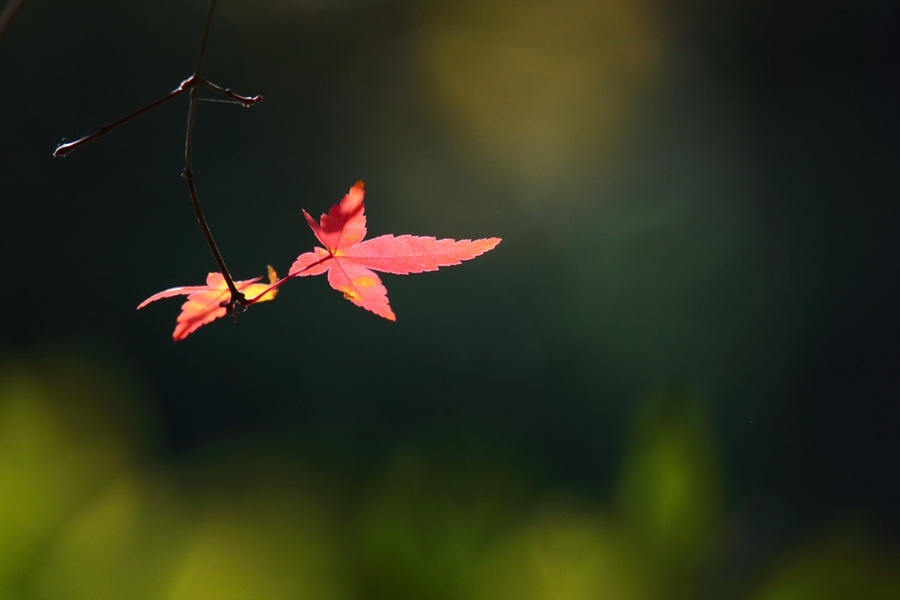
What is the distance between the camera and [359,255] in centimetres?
66

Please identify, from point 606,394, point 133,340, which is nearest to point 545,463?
point 606,394

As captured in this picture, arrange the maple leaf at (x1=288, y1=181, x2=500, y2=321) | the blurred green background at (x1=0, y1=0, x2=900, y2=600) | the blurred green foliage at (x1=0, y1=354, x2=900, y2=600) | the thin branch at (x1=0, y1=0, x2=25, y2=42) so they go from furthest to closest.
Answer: the blurred green background at (x1=0, y1=0, x2=900, y2=600)
the blurred green foliage at (x1=0, y1=354, x2=900, y2=600)
the maple leaf at (x1=288, y1=181, x2=500, y2=321)
the thin branch at (x1=0, y1=0, x2=25, y2=42)

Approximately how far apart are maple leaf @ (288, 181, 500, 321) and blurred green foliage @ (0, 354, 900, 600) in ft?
3.24

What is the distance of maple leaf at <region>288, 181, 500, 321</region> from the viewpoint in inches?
24.3

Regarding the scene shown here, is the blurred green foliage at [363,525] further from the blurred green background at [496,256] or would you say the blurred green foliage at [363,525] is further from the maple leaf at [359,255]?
the maple leaf at [359,255]

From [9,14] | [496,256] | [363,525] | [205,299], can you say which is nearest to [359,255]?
[205,299]

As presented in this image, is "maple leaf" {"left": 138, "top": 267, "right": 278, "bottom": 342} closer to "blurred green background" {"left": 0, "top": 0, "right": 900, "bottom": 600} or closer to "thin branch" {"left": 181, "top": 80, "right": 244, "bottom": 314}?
"thin branch" {"left": 181, "top": 80, "right": 244, "bottom": 314}

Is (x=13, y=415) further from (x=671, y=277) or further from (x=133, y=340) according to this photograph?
(x=671, y=277)

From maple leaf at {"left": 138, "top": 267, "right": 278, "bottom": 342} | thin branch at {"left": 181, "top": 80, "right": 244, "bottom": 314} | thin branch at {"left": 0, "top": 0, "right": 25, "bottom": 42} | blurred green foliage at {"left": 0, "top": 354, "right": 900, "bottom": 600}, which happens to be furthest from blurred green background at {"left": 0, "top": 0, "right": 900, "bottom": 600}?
thin branch at {"left": 0, "top": 0, "right": 25, "bottom": 42}

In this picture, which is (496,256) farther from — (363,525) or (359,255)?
(359,255)

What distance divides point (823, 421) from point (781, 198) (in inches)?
36.2

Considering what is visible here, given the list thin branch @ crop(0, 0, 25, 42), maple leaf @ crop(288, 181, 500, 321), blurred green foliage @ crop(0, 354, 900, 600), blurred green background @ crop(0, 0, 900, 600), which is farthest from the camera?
blurred green background @ crop(0, 0, 900, 600)

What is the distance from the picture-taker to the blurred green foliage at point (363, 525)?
1.46 m

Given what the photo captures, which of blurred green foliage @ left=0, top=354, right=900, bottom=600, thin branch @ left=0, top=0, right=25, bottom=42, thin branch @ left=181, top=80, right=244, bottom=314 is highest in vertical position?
thin branch @ left=0, top=0, right=25, bottom=42
